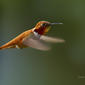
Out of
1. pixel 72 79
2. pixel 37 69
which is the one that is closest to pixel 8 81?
pixel 37 69

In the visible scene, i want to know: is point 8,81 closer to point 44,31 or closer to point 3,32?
point 3,32

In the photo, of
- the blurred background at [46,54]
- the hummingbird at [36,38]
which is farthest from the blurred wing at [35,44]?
the blurred background at [46,54]

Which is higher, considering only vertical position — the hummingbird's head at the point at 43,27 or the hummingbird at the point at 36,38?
the hummingbird's head at the point at 43,27

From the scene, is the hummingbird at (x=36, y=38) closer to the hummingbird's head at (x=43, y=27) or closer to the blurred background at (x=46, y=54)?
the hummingbird's head at (x=43, y=27)

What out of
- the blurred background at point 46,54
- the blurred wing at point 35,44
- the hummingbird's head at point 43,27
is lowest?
the blurred background at point 46,54

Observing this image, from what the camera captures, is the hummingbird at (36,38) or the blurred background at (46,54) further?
the blurred background at (46,54)
